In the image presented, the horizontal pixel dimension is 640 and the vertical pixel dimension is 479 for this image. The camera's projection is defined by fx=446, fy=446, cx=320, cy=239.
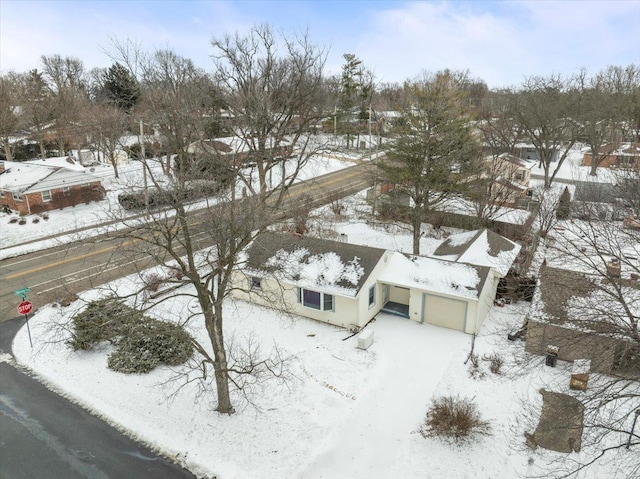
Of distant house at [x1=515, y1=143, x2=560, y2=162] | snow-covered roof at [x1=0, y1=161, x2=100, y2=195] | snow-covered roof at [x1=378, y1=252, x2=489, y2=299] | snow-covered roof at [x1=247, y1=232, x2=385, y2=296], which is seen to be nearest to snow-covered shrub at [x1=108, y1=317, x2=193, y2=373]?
snow-covered roof at [x1=247, y1=232, x2=385, y2=296]

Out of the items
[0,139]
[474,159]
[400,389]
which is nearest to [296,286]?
[400,389]

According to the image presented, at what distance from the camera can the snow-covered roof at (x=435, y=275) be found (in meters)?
18.6

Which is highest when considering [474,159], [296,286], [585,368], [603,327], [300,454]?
[474,159]

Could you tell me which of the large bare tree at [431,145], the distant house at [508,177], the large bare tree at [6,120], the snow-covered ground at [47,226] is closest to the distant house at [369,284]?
the large bare tree at [431,145]

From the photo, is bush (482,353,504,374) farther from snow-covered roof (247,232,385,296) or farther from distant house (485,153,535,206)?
distant house (485,153,535,206)

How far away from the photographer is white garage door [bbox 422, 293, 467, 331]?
62.0 ft

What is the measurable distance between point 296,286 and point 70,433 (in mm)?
9626

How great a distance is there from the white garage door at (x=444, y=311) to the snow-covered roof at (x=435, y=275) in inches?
21.1

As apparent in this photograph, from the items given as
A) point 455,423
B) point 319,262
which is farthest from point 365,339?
point 455,423

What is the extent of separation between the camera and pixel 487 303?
20000 millimetres

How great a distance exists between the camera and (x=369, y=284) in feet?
62.8

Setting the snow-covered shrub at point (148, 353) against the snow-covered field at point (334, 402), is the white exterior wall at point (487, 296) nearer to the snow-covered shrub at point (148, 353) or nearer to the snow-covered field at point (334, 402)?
the snow-covered field at point (334, 402)

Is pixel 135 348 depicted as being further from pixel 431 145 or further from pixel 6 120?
pixel 6 120

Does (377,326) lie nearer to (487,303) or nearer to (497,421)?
(487,303)
